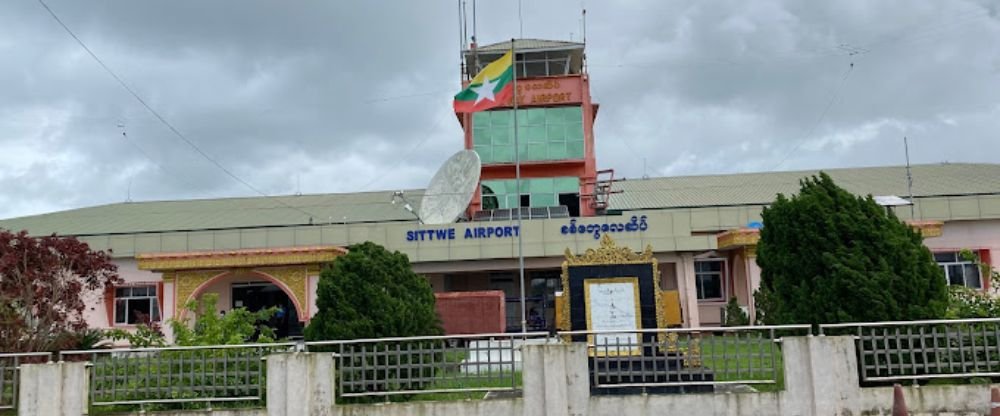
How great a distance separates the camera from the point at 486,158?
82.3ft

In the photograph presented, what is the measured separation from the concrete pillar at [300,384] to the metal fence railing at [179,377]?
0.32 m

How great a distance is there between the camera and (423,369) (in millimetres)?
9023

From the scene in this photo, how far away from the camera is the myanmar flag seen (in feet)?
63.0

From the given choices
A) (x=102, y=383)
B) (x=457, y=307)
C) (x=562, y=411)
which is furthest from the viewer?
(x=457, y=307)

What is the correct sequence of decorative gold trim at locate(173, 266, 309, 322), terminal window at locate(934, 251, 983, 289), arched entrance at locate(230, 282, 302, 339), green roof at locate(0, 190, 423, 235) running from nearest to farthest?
decorative gold trim at locate(173, 266, 309, 322) < terminal window at locate(934, 251, 983, 289) < arched entrance at locate(230, 282, 302, 339) < green roof at locate(0, 190, 423, 235)

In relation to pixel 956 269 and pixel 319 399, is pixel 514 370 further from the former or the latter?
pixel 956 269

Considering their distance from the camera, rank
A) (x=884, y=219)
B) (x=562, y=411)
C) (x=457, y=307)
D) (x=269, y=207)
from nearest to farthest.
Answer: (x=562, y=411) → (x=884, y=219) → (x=457, y=307) → (x=269, y=207)

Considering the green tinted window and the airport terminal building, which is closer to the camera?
the airport terminal building

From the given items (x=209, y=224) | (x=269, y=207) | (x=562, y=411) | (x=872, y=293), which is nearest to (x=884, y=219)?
(x=872, y=293)

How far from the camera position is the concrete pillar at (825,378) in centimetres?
838

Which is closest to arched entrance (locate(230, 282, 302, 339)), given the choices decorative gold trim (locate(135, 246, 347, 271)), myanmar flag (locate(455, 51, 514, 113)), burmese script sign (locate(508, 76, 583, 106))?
decorative gold trim (locate(135, 246, 347, 271))

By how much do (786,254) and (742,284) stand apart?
12.8 m

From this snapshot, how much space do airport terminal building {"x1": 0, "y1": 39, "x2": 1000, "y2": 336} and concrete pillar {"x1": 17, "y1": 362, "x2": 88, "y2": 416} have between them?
9.86 m

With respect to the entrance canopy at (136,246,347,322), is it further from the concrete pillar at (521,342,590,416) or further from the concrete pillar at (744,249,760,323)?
the concrete pillar at (521,342,590,416)
